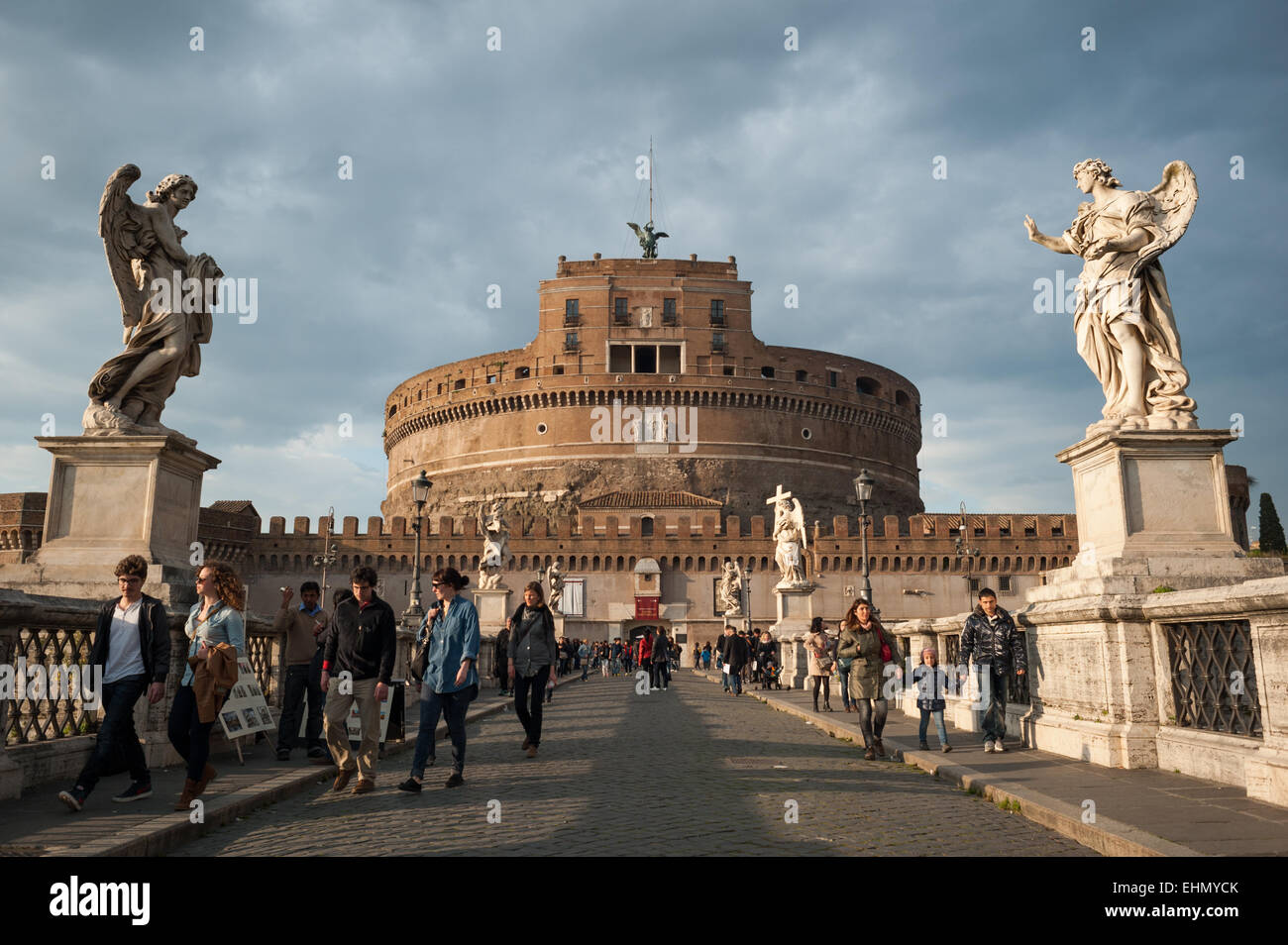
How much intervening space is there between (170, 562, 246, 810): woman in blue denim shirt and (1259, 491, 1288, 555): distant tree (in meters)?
64.6

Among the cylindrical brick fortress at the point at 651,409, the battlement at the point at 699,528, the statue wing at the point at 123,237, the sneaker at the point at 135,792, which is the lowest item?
the sneaker at the point at 135,792

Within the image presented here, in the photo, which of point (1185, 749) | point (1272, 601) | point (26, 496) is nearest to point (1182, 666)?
point (1185, 749)

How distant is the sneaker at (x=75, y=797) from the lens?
4555 mm

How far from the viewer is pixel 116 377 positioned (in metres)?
6.47

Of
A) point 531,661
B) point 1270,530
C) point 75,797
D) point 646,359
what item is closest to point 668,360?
point 646,359

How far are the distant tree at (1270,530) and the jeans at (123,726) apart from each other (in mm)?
65062

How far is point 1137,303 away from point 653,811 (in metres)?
4.77

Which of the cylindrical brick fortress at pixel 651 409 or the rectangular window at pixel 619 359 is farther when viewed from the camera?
the rectangular window at pixel 619 359

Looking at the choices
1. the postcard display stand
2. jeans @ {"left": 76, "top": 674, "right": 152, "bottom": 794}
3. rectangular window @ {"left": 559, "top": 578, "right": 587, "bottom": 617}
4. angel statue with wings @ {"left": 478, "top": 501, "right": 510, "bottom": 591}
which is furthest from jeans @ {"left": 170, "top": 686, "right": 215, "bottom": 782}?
rectangular window @ {"left": 559, "top": 578, "right": 587, "bottom": 617}

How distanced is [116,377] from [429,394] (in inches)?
2389

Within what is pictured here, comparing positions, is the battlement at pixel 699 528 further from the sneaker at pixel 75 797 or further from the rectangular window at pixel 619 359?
the sneaker at pixel 75 797

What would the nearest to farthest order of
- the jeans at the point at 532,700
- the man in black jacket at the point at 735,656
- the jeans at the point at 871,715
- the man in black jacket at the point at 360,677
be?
the man in black jacket at the point at 360,677, the jeans at the point at 871,715, the jeans at the point at 532,700, the man in black jacket at the point at 735,656

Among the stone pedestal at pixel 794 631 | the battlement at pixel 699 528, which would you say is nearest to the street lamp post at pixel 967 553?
the battlement at pixel 699 528
